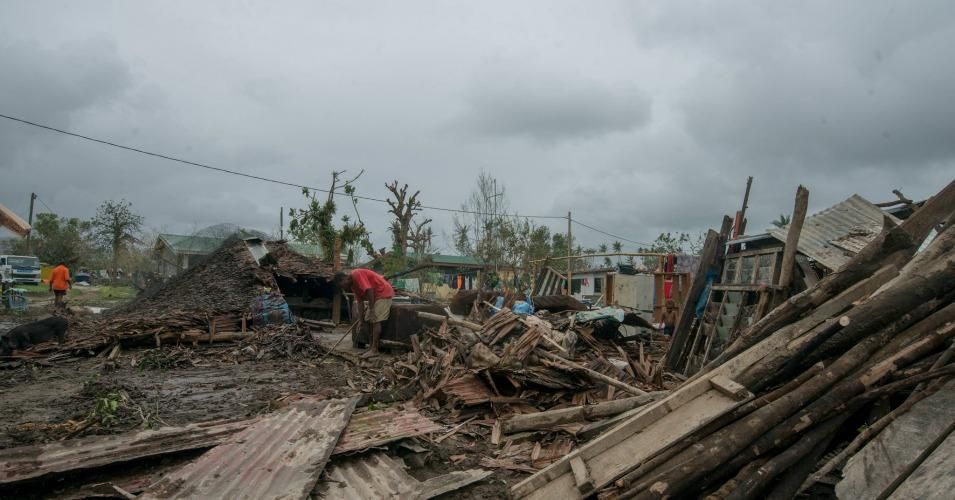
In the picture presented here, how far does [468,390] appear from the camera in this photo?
641cm

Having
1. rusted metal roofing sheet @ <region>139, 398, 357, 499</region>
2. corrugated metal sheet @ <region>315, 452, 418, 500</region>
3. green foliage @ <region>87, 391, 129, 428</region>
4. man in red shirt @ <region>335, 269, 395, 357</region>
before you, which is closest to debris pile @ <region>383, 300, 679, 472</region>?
corrugated metal sheet @ <region>315, 452, 418, 500</region>

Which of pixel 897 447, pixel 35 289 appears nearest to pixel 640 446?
pixel 897 447

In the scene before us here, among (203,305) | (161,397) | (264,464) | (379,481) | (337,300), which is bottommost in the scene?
(161,397)

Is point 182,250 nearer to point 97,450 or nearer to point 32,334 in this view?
point 32,334

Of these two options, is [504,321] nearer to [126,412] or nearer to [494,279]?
[126,412]

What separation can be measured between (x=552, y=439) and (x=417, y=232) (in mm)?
22087

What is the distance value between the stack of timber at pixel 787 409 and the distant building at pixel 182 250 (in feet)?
72.8

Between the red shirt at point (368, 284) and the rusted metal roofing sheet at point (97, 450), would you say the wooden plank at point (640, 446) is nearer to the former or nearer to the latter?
the rusted metal roofing sheet at point (97, 450)

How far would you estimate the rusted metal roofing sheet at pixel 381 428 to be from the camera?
15.5ft

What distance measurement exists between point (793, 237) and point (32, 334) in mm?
14437

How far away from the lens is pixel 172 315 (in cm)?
1309

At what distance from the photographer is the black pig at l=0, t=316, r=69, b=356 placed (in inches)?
412

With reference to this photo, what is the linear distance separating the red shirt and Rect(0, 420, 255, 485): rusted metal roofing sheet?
18.7 ft

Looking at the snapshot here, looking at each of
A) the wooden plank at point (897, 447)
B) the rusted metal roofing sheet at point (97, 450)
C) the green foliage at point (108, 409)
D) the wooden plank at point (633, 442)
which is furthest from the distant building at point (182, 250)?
the wooden plank at point (897, 447)
